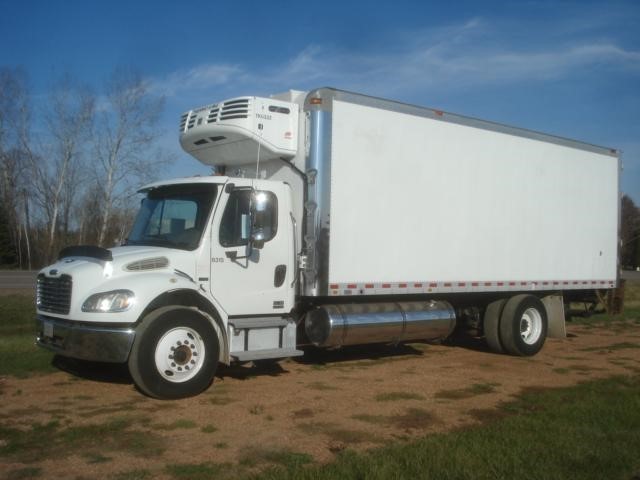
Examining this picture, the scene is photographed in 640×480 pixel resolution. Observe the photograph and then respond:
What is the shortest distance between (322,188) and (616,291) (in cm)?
798

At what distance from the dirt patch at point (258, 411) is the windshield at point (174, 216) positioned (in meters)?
1.89

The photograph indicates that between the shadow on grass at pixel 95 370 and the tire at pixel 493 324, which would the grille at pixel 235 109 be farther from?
the tire at pixel 493 324

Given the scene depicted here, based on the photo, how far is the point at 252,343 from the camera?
352 inches

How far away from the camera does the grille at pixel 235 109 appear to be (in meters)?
9.29

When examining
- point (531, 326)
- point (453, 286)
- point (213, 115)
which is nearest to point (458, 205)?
point (453, 286)

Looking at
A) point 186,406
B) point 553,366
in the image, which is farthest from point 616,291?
point 186,406

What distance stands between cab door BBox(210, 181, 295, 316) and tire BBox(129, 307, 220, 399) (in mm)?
Result: 670

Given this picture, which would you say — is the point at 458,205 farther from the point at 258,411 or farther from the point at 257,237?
the point at 258,411

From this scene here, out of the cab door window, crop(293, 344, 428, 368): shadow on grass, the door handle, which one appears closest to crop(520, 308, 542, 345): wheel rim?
crop(293, 344, 428, 368): shadow on grass

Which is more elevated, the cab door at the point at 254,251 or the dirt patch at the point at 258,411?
the cab door at the point at 254,251

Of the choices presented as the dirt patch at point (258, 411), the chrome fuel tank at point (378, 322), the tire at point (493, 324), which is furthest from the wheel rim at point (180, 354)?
the tire at point (493, 324)

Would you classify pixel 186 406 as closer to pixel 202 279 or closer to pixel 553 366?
pixel 202 279

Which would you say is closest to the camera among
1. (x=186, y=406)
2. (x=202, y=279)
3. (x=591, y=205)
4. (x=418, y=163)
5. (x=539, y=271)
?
(x=186, y=406)

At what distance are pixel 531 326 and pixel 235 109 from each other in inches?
267
